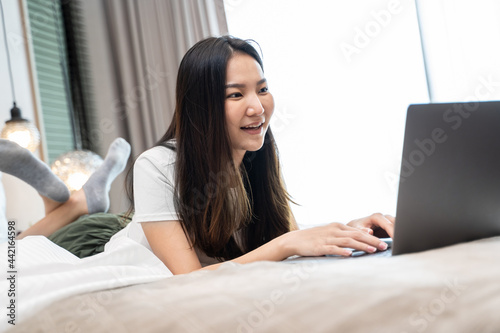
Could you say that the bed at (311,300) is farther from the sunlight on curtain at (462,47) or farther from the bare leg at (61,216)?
the sunlight on curtain at (462,47)

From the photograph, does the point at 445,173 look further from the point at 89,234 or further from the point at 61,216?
the point at 61,216

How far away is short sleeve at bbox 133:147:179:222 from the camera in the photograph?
46.0 inches

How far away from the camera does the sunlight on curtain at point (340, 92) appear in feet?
8.64

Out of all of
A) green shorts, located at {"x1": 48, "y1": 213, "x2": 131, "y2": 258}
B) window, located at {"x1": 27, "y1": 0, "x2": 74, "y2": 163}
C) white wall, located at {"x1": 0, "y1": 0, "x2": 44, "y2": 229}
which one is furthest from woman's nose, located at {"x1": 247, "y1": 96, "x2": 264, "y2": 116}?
window, located at {"x1": 27, "y1": 0, "x2": 74, "y2": 163}

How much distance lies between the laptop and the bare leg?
58.8 inches

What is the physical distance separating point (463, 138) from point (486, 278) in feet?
0.79

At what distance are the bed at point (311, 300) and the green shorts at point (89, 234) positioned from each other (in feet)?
2.56

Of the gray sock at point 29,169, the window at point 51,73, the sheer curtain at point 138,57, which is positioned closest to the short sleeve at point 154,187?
the gray sock at point 29,169

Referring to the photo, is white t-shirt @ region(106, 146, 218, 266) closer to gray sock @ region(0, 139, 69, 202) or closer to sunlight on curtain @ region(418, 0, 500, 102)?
gray sock @ region(0, 139, 69, 202)

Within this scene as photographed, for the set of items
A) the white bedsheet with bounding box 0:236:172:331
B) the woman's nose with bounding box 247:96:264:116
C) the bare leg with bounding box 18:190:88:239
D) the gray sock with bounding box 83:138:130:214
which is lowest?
the white bedsheet with bounding box 0:236:172:331

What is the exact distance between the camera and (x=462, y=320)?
49 cm

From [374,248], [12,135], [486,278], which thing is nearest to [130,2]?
[12,135]

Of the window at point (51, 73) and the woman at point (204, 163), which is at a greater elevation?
the window at point (51, 73)

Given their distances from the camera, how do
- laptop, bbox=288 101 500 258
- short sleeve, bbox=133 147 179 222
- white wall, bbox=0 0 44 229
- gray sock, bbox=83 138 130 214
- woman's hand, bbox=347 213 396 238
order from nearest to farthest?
laptop, bbox=288 101 500 258 < woman's hand, bbox=347 213 396 238 < short sleeve, bbox=133 147 179 222 < gray sock, bbox=83 138 130 214 < white wall, bbox=0 0 44 229
